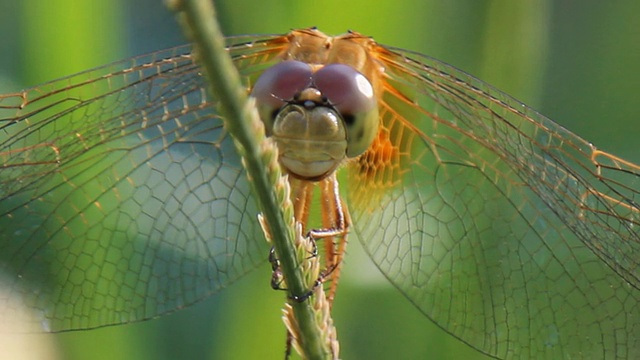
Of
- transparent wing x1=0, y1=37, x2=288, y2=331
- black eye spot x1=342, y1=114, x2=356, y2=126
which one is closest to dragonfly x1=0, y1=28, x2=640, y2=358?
transparent wing x1=0, y1=37, x2=288, y2=331

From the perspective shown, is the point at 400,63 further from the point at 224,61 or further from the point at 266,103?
the point at 224,61

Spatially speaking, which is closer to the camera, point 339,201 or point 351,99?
point 351,99

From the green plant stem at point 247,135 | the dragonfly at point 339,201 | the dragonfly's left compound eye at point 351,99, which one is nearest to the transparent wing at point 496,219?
the dragonfly at point 339,201

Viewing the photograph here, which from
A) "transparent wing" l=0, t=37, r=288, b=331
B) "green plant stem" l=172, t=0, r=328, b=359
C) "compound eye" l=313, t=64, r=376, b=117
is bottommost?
"green plant stem" l=172, t=0, r=328, b=359

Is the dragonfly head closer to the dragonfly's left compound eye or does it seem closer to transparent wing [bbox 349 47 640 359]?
the dragonfly's left compound eye

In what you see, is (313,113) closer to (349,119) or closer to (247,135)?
(349,119)

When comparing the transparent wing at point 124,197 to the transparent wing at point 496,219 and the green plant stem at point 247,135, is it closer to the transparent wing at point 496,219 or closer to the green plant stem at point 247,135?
the transparent wing at point 496,219

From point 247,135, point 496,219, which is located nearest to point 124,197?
point 496,219
